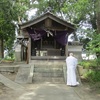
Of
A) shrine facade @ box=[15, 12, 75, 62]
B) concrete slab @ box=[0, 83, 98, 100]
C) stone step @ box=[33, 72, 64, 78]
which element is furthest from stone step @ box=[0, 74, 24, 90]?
shrine facade @ box=[15, 12, 75, 62]

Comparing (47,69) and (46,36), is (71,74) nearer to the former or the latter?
(47,69)

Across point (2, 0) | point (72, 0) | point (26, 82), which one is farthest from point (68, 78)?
point (72, 0)

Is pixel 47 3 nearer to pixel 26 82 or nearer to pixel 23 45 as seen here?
pixel 23 45

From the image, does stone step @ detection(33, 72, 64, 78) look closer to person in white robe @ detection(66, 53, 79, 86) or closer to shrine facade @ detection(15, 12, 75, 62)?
person in white robe @ detection(66, 53, 79, 86)

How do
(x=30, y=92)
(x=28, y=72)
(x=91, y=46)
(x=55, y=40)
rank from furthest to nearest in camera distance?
(x=55, y=40), (x=28, y=72), (x=91, y=46), (x=30, y=92)

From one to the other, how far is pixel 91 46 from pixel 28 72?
16.4 ft

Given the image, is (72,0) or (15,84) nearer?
(15,84)

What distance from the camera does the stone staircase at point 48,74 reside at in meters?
13.6

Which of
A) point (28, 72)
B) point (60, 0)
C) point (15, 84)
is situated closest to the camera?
point (15, 84)

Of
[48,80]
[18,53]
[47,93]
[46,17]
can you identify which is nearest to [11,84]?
[48,80]

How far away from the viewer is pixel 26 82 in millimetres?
12945

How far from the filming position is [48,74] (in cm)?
1451

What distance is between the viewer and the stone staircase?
44.6 feet

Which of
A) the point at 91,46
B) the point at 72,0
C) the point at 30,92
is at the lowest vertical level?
the point at 30,92
